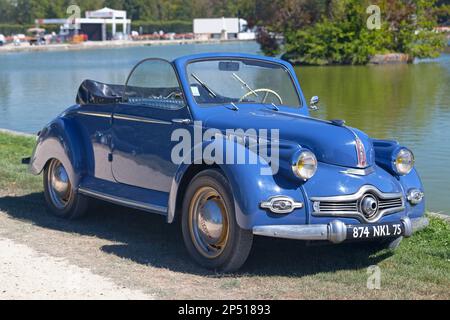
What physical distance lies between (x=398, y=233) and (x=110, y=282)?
219cm

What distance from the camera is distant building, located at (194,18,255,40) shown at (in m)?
127

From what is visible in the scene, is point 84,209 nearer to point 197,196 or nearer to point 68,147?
point 68,147

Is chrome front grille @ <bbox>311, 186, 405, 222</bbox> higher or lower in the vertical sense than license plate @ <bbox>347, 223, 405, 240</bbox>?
higher

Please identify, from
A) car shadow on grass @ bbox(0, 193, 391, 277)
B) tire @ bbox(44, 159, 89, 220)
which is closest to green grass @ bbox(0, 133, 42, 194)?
car shadow on grass @ bbox(0, 193, 391, 277)

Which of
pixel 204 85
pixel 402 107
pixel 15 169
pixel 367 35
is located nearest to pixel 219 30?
pixel 367 35

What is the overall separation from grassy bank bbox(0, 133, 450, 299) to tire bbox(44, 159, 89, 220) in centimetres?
11

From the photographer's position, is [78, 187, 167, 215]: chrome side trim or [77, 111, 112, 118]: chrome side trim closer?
[78, 187, 167, 215]: chrome side trim

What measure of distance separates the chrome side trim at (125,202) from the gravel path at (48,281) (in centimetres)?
86

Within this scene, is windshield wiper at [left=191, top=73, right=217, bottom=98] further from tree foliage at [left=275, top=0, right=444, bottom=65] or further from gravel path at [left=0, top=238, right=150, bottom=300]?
tree foliage at [left=275, top=0, right=444, bottom=65]

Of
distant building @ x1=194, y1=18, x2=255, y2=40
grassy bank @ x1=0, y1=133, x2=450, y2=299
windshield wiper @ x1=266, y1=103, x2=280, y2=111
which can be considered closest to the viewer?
grassy bank @ x1=0, y1=133, x2=450, y2=299

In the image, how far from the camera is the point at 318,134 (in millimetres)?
6395

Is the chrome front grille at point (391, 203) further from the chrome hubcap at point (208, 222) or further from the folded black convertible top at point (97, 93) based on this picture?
the folded black convertible top at point (97, 93)

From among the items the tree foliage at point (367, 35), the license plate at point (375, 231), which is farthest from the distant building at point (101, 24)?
the license plate at point (375, 231)
